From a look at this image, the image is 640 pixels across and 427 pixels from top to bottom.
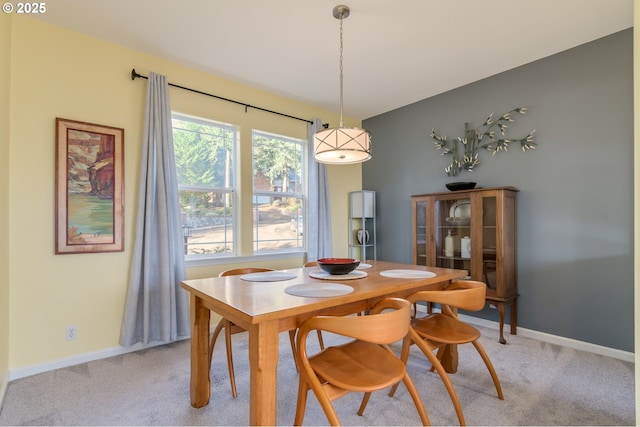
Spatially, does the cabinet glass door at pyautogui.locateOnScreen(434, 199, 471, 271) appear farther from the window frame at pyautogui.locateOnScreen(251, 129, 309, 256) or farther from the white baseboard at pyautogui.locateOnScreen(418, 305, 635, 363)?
the window frame at pyautogui.locateOnScreen(251, 129, 309, 256)

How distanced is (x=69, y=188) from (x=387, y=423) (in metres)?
2.71

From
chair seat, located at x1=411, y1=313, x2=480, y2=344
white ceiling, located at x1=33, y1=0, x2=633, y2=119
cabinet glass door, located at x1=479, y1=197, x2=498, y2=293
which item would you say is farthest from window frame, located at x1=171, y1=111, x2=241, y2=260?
cabinet glass door, located at x1=479, y1=197, x2=498, y2=293

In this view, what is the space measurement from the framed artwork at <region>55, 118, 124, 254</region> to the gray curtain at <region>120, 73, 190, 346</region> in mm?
181

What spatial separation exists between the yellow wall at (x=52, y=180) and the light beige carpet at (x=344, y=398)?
0.32 m

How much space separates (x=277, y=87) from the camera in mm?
3469

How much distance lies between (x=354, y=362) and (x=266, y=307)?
20.5 inches

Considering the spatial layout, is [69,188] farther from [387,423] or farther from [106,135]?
[387,423]

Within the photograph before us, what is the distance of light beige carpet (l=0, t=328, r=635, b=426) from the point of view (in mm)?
1725

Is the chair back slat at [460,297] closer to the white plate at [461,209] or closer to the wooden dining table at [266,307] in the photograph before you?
the wooden dining table at [266,307]

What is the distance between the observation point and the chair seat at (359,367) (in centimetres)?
130

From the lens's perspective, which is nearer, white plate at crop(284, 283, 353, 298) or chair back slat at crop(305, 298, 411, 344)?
chair back slat at crop(305, 298, 411, 344)

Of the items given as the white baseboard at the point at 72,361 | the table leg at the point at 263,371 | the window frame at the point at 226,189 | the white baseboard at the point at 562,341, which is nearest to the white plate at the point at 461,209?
the white baseboard at the point at 562,341

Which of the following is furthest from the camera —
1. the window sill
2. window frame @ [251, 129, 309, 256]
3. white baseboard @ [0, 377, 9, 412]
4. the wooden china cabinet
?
window frame @ [251, 129, 309, 256]

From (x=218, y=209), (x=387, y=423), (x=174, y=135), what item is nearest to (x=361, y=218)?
(x=218, y=209)
